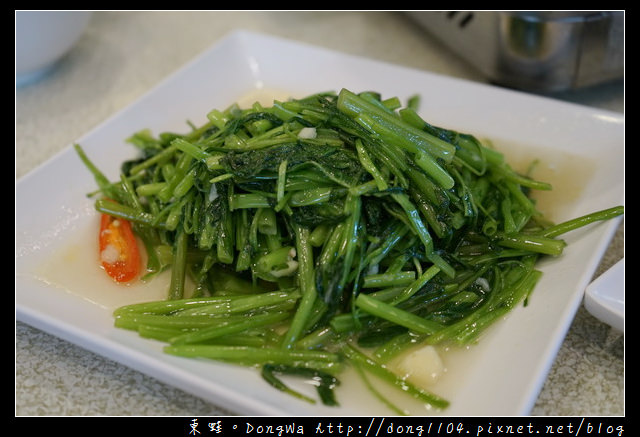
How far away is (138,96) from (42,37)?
1.58 feet

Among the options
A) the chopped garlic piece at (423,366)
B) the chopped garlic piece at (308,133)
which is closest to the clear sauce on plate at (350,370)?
the chopped garlic piece at (423,366)

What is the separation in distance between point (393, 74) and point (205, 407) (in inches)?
61.6

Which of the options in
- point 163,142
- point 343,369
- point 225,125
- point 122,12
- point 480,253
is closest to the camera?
point 343,369

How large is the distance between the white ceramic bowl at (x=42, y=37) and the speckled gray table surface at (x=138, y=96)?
0.14m

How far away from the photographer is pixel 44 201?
6.95 ft

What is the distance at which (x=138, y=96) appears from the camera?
3.10m

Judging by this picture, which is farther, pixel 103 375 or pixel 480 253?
pixel 480 253

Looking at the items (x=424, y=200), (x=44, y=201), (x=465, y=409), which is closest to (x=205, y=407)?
(x=465, y=409)

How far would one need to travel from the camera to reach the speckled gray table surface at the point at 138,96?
1.65 meters

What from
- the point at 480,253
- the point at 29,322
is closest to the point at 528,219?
the point at 480,253

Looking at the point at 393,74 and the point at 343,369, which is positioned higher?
the point at 393,74

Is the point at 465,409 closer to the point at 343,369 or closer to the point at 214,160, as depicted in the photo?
the point at 343,369

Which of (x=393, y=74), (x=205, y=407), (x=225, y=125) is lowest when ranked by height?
(x=205, y=407)

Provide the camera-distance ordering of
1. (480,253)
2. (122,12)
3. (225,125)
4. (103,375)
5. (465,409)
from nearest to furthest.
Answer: (465,409)
(103,375)
(480,253)
(225,125)
(122,12)
